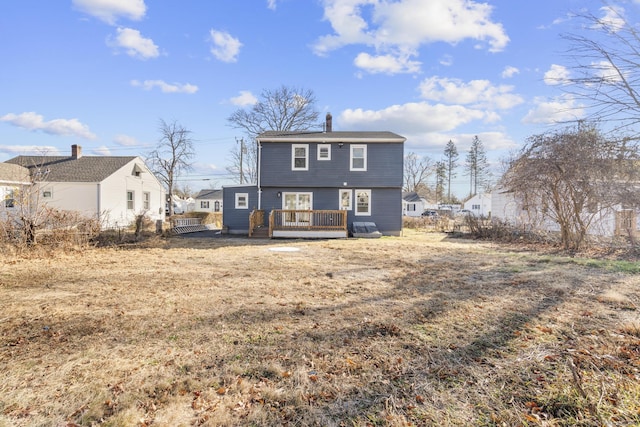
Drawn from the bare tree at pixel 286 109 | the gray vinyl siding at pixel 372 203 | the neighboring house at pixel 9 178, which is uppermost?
the bare tree at pixel 286 109

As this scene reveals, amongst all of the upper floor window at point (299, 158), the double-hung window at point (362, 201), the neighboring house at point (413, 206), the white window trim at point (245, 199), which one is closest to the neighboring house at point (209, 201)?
the neighboring house at point (413, 206)

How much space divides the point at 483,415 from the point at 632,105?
433 cm

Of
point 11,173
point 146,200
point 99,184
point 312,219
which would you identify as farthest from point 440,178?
point 11,173

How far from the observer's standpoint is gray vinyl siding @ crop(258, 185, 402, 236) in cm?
1752

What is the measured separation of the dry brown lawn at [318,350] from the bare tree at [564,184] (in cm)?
448

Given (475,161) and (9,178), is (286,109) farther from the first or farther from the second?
(475,161)

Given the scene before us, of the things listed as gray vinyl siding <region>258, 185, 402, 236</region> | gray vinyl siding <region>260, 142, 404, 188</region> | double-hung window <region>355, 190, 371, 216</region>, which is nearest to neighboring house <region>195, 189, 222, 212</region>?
gray vinyl siding <region>258, 185, 402, 236</region>

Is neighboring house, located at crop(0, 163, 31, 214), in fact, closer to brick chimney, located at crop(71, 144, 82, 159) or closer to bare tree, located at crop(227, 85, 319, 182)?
brick chimney, located at crop(71, 144, 82, 159)

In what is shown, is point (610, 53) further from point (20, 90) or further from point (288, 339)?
point (20, 90)

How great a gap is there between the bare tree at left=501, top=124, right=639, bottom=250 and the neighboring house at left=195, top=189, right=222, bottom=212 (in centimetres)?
4056

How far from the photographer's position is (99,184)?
2086 centimetres

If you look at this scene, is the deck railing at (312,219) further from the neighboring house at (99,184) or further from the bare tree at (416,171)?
the bare tree at (416,171)

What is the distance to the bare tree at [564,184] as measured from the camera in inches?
388

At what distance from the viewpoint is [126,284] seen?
6.21m
